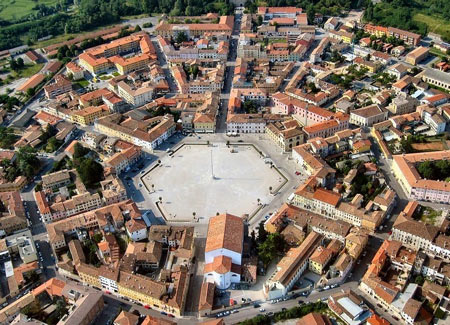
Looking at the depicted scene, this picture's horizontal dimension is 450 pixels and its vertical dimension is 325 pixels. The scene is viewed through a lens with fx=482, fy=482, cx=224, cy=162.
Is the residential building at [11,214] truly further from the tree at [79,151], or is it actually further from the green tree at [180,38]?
the green tree at [180,38]

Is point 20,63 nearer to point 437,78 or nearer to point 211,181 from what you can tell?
point 211,181

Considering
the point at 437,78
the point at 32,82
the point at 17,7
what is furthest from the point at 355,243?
the point at 17,7

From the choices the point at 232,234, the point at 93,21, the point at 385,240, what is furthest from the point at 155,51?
the point at 385,240

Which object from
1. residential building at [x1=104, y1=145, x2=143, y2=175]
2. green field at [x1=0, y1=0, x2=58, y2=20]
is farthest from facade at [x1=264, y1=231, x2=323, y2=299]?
green field at [x1=0, y1=0, x2=58, y2=20]

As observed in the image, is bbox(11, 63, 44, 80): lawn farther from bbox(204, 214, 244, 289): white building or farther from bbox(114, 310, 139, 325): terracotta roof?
bbox(114, 310, 139, 325): terracotta roof

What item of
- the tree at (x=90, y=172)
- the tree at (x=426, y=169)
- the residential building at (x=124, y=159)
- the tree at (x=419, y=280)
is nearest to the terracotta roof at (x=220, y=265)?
the tree at (x=419, y=280)
